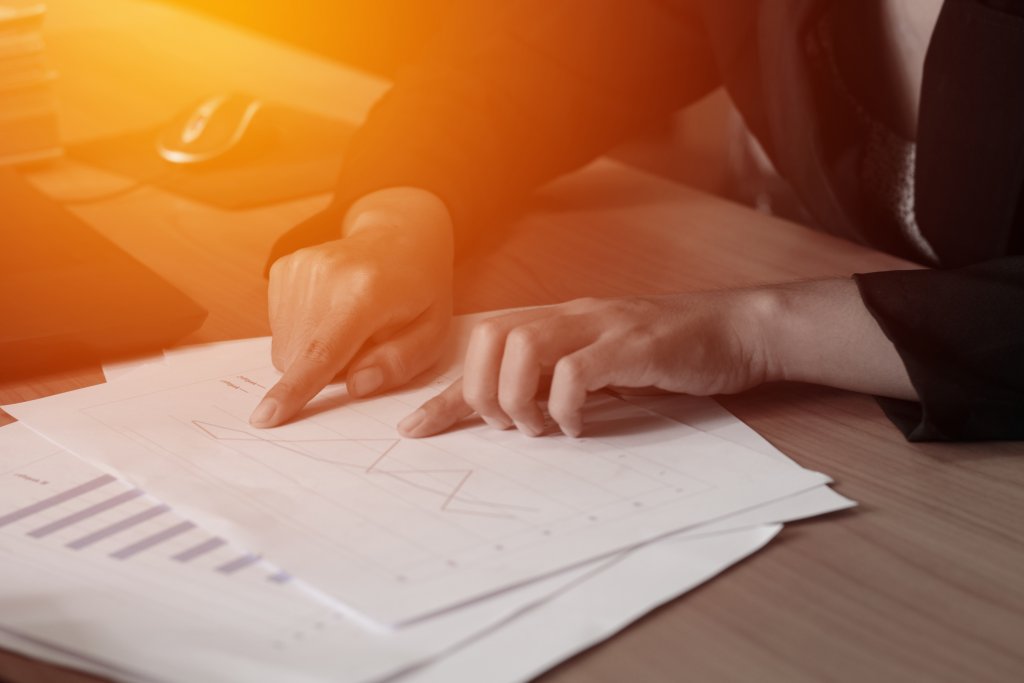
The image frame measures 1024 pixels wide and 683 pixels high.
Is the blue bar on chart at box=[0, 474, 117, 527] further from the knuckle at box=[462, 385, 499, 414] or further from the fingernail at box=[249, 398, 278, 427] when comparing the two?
the knuckle at box=[462, 385, 499, 414]

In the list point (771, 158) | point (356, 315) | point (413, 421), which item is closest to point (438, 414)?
point (413, 421)

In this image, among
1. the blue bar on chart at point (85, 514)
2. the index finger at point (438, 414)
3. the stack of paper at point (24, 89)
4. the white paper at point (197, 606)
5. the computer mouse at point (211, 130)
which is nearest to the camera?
the white paper at point (197, 606)

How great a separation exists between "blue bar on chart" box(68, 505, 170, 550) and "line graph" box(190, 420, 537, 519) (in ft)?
0.25

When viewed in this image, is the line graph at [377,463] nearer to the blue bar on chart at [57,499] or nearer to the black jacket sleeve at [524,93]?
the blue bar on chart at [57,499]

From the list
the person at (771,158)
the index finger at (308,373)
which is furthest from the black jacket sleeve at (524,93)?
the index finger at (308,373)

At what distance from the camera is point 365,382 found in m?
0.73

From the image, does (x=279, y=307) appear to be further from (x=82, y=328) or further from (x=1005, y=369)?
(x=1005, y=369)

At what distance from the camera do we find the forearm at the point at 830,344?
0.71 metres

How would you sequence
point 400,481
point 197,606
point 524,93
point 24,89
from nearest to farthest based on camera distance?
1. point 197,606
2. point 400,481
3. point 24,89
4. point 524,93

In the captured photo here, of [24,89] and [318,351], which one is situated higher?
[24,89]

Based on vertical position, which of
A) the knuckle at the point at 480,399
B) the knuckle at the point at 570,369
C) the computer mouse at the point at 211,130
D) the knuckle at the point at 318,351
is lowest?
the knuckle at the point at 480,399

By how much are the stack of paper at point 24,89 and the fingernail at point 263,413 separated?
18.4 inches

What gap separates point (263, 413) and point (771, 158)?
71 cm

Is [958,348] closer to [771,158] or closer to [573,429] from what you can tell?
[573,429]
